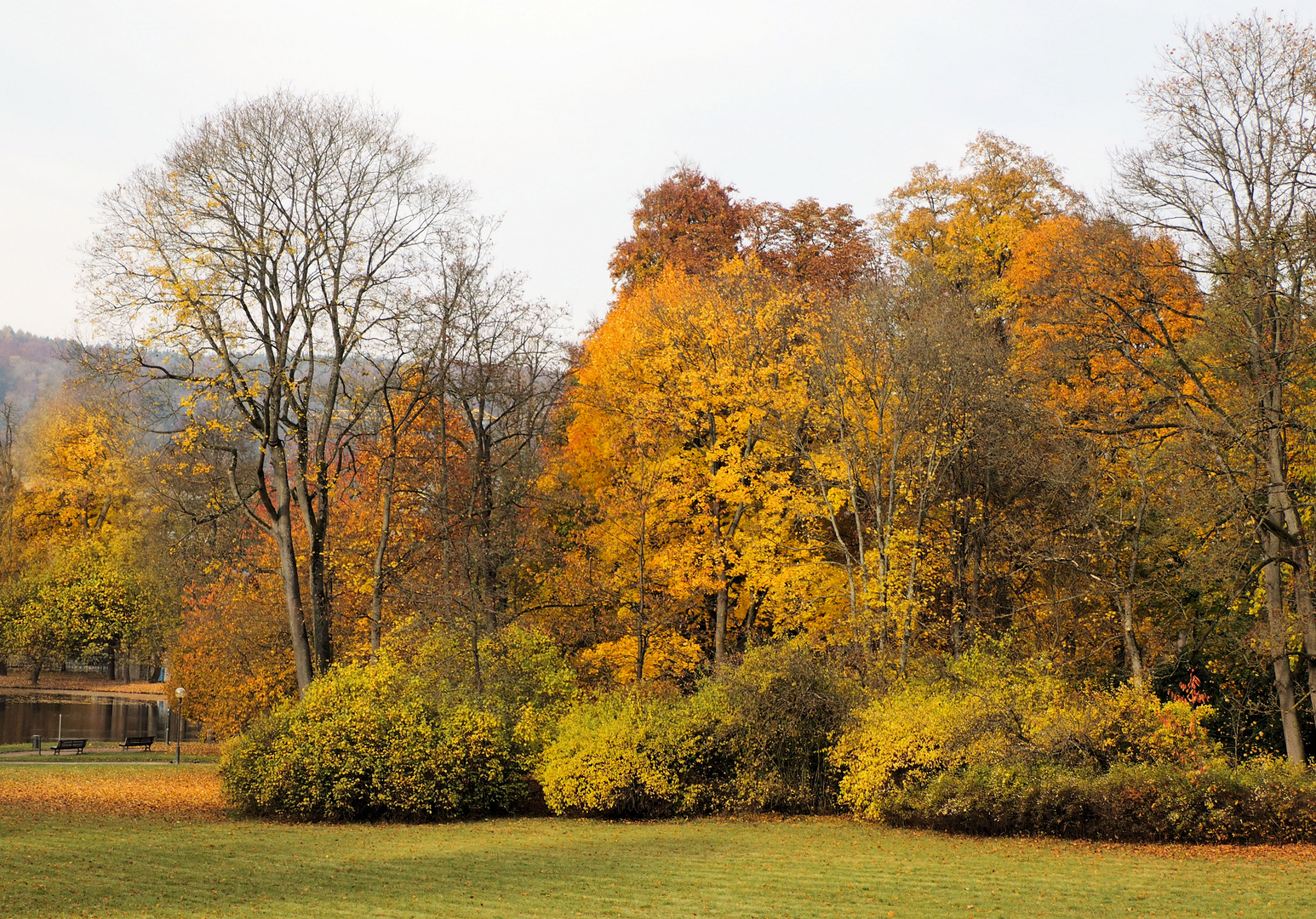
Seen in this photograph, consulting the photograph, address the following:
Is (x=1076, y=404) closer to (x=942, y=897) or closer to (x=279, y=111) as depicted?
(x=942, y=897)

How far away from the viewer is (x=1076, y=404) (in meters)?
23.1

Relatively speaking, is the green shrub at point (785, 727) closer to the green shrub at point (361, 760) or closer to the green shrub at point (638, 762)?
the green shrub at point (638, 762)

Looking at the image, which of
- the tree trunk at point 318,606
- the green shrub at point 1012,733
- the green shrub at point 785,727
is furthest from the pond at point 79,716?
the green shrub at point 1012,733

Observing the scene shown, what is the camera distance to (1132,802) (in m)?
14.4

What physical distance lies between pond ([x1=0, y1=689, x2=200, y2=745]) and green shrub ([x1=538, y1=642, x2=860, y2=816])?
24.4 m

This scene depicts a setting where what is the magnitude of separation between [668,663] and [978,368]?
385 inches

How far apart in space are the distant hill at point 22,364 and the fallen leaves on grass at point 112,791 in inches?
5360

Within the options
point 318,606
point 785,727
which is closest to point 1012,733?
point 785,727

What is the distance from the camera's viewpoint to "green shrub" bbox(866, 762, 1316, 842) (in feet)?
46.2

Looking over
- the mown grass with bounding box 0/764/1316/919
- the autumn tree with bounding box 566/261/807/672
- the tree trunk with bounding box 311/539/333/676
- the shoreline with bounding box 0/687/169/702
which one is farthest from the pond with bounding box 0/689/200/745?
the mown grass with bounding box 0/764/1316/919

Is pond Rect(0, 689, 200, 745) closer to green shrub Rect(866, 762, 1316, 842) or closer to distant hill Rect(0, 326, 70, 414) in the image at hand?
green shrub Rect(866, 762, 1316, 842)

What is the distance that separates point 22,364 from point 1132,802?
600 ft

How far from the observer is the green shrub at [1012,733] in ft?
50.6

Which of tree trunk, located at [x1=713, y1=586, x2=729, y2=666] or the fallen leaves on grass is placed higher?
tree trunk, located at [x1=713, y1=586, x2=729, y2=666]
